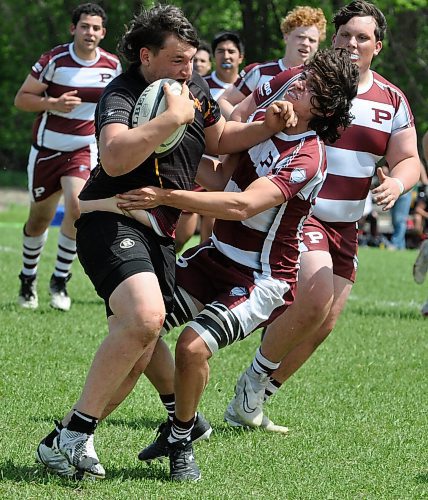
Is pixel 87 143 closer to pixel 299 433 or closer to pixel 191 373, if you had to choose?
pixel 299 433

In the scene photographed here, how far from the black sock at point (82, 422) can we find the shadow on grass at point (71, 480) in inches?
8.8

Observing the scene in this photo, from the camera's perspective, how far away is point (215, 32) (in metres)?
35.1

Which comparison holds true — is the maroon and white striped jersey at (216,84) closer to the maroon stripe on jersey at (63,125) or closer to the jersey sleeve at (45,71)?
the maroon stripe on jersey at (63,125)

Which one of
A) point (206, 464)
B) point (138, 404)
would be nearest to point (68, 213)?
point (138, 404)

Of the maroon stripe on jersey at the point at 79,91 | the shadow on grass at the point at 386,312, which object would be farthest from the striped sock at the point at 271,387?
the shadow on grass at the point at 386,312

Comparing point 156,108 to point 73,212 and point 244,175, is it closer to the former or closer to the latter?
point 244,175

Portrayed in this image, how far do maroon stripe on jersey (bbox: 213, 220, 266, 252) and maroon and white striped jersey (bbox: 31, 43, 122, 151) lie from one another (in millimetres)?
4441

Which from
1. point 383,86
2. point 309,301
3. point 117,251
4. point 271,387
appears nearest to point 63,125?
point 383,86

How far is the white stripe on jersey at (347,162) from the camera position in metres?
5.67

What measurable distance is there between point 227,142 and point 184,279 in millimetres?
658

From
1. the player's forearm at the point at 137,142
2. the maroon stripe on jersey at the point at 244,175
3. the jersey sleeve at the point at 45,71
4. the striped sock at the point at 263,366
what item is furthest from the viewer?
the jersey sleeve at the point at 45,71

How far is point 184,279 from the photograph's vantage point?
190 inches

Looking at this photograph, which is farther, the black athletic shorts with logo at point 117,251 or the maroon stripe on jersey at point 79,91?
the maroon stripe on jersey at point 79,91

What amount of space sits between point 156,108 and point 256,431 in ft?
6.64
